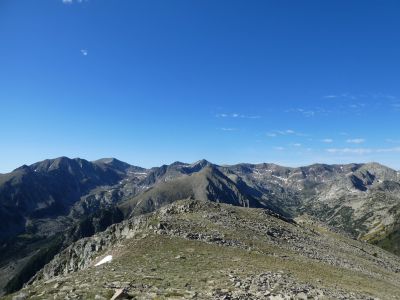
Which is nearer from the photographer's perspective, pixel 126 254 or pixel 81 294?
pixel 81 294

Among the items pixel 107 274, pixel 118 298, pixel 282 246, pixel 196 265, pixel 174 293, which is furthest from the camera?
pixel 282 246

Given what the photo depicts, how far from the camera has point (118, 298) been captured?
23359 mm

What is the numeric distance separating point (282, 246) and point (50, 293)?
1432 inches

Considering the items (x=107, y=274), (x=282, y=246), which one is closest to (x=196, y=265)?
(x=107, y=274)

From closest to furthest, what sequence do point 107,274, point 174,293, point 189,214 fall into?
point 174,293 < point 107,274 < point 189,214

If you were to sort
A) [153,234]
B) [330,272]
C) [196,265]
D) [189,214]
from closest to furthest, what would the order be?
[196,265]
[330,272]
[153,234]
[189,214]

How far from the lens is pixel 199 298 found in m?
24.6

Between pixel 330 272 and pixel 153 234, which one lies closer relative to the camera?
pixel 330 272

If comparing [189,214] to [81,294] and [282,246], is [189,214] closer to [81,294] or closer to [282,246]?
[282,246]

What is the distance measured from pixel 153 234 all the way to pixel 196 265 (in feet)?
47.7

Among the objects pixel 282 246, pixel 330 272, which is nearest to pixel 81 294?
pixel 330 272

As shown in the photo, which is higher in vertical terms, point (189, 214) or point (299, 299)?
point (189, 214)

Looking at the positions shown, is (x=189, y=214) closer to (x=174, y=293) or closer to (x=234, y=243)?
(x=234, y=243)

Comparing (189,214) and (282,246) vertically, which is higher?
(189,214)
